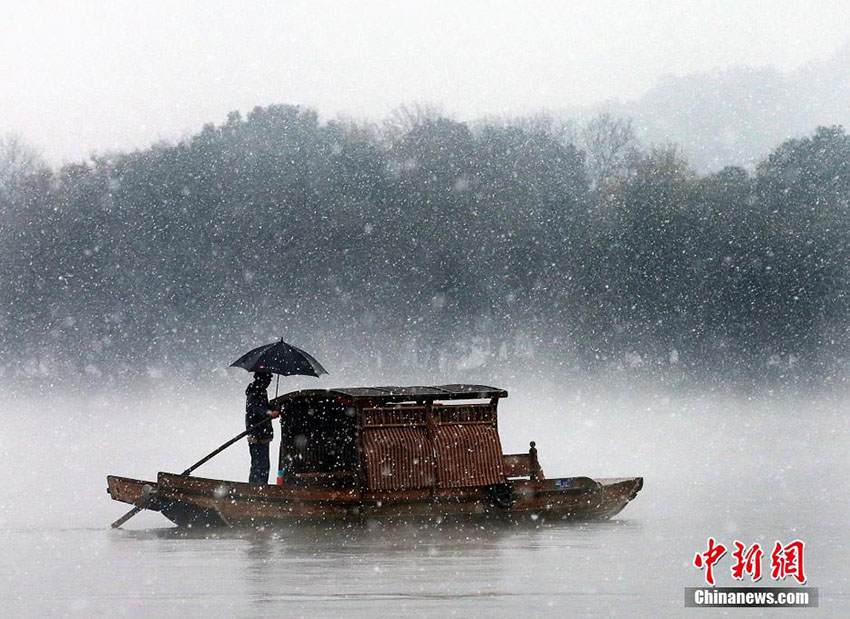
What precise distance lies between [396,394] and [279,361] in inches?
73.5

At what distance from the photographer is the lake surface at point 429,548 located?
16.4 metres

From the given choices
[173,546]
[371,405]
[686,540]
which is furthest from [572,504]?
[173,546]

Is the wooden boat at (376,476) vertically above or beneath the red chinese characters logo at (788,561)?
above

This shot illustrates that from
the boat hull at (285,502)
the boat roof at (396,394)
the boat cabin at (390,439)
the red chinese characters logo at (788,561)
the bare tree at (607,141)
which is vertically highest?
the bare tree at (607,141)

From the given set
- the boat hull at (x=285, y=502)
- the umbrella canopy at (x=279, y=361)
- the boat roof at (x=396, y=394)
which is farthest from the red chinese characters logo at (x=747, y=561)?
the umbrella canopy at (x=279, y=361)

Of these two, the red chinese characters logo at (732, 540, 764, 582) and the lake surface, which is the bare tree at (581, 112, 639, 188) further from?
the red chinese characters logo at (732, 540, 764, 582)

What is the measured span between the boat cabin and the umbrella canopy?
42 centimetres

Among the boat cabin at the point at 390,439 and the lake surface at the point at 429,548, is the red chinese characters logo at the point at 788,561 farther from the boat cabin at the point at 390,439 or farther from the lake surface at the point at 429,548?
the boat cabin at the point at 390,439

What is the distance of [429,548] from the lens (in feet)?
68.3

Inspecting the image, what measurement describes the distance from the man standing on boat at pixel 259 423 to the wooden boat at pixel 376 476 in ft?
0.83

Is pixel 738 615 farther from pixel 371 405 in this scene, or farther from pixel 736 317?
pixel 736 317

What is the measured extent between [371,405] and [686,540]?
517cm

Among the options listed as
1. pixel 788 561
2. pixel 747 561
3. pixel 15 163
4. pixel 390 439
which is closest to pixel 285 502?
pixel 390 439

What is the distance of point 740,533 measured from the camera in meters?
24.3
